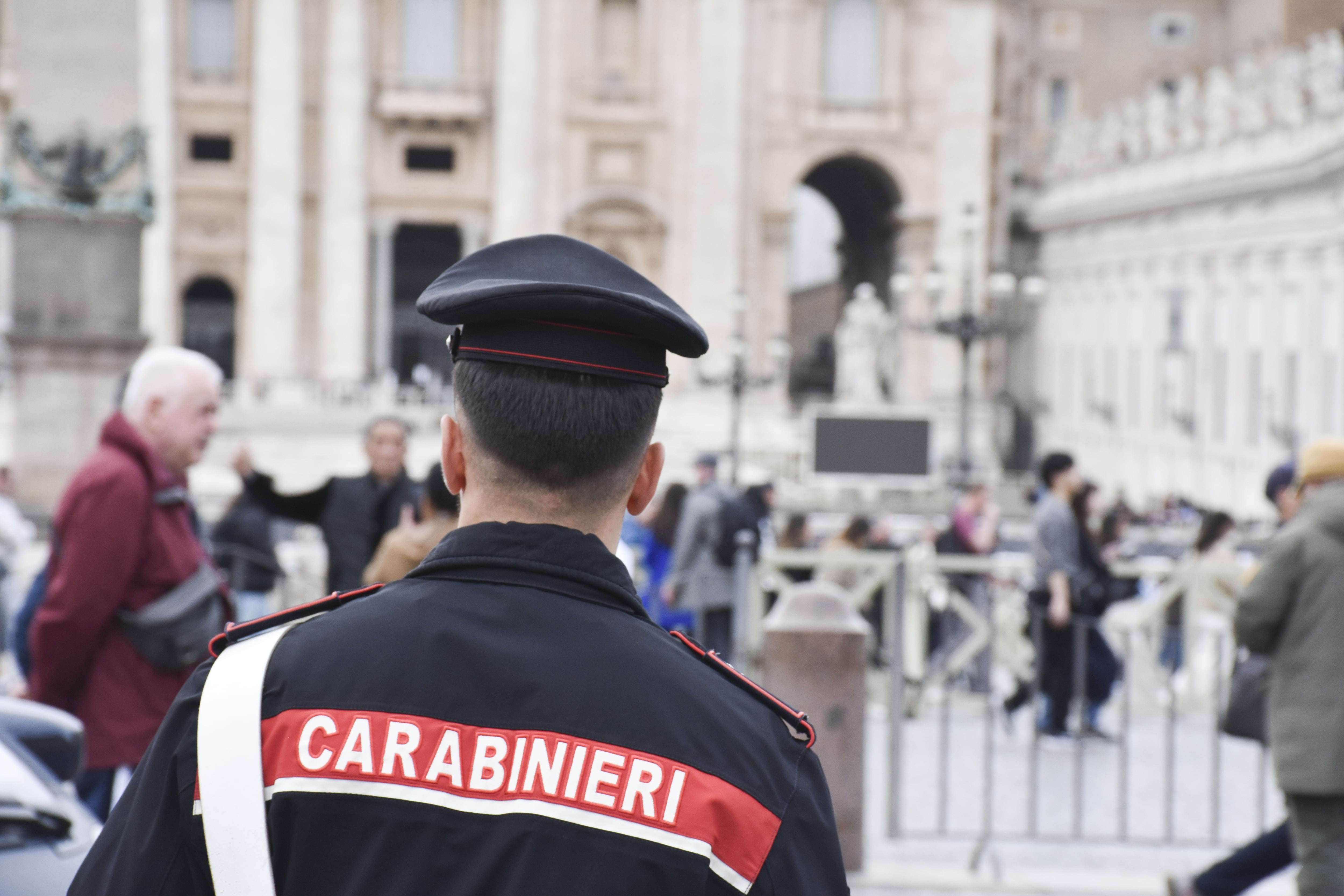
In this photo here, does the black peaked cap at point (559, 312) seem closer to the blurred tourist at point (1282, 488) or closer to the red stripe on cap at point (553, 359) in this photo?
the red stripe on cap at point (553, 359)

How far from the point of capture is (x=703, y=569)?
960 cm

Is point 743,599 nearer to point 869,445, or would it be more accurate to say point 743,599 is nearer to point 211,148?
point 869,445

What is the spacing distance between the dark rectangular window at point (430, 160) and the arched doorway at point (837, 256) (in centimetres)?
905

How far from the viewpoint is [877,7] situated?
4081cm

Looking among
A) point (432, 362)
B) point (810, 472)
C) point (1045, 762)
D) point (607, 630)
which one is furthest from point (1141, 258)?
point (607, 630)

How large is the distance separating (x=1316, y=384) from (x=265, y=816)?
27650 millimetres

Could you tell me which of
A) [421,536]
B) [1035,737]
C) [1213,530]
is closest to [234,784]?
[421,536]

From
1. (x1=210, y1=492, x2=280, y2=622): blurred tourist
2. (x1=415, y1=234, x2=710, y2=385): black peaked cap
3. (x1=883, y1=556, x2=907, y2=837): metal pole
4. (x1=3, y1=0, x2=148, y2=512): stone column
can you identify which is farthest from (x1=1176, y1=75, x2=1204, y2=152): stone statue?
(x1=415, y1=234, x2=710, y2=385): black peaked cap

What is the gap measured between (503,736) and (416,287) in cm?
4329

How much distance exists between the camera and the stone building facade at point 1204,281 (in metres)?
27.1

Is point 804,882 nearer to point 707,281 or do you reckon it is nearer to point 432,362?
point 707,281

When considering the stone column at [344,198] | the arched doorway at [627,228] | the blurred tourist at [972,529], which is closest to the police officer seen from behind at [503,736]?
the blurred tourist at [972,529]

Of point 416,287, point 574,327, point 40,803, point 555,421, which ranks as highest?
point 416,287

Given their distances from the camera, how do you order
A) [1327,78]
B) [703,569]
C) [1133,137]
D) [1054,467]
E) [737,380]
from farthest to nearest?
[1133,137] → [1327,78] → [737,380] → [703,569] → [1054,467]
